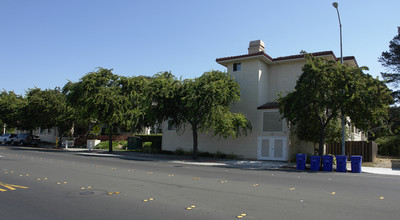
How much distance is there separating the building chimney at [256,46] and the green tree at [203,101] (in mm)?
4652

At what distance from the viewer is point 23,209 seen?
632 cm

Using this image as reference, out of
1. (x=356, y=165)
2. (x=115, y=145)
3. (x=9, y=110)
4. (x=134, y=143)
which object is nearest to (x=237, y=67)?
(x=356, y=165)

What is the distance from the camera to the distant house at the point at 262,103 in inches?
931

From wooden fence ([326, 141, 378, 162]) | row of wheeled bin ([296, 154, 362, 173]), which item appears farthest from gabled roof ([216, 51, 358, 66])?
row of wheeled bin ([296, 154, 362, 173])

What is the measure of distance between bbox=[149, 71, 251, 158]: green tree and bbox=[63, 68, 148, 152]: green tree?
481cm

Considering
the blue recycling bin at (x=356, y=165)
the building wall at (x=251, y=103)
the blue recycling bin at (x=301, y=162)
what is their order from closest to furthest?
1. the blue recycling bin at (x=356, y=165)
2. the blue recycling bin at (x=301, y=162)
3. the building wall at (x=251, y=103)

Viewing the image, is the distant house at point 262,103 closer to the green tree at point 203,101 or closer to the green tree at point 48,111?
the green tree at point 203,101

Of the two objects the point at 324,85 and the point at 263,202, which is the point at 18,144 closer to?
the point at 324,85

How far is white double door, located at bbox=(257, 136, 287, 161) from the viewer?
23.2 metres

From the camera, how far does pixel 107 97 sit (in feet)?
89.7

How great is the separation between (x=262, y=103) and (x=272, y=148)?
3978mm

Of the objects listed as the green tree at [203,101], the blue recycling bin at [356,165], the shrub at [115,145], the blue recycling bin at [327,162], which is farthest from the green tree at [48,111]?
the blue recycling bin at [356,165]

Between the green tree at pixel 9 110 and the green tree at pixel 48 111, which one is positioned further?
the green tree at pixel 9 110

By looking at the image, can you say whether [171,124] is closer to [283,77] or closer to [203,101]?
[203,101]
